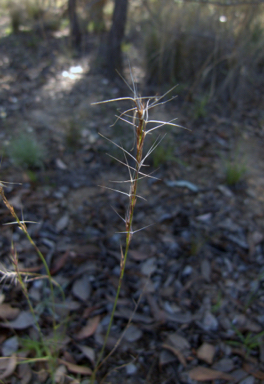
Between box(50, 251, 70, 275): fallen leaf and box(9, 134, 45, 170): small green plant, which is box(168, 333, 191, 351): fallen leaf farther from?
box(9, 134, 45, 170): small green plant

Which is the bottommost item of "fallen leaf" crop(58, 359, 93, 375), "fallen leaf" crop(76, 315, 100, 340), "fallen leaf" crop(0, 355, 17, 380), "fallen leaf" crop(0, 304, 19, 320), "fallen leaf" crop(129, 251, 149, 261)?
"fallen leaf" crop(76, 315, 100, 340)

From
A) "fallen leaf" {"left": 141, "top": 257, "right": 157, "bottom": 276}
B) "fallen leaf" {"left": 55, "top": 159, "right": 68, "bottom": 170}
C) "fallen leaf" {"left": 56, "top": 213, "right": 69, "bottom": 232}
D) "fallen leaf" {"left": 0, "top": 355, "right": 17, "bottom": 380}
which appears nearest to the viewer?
"fallen leaf" {"left": 0, "top": 355, "right": 17, "bottom": 380}

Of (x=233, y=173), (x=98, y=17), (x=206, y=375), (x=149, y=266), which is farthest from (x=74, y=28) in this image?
(x=206, y=375)

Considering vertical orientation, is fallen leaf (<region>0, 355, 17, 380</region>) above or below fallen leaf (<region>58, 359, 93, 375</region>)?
above

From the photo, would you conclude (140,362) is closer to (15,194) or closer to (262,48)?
(15,194)

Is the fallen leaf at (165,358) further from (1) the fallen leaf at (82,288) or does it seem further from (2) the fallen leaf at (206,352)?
(1) the fallen leaf at (82,288)

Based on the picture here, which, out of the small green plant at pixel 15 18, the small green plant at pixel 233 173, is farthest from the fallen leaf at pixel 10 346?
the small green plant at pixel 15 18

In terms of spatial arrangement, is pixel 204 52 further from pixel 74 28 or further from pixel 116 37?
pixel 74 28

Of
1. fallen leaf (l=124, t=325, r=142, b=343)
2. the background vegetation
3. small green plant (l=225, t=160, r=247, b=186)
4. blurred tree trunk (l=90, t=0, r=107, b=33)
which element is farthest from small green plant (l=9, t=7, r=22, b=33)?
fallen leaf (l=124, t=325, r=142, b=343)

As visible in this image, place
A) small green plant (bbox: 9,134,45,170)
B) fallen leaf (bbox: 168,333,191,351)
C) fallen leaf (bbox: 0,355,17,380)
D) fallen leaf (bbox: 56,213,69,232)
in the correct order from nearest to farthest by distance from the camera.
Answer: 1. fallen leaf (bbox: 0,355,17,380)
2. fallen leaf (bbox: 168,333,191,351)
3. fallen leaf (bbox: 56,213,69,232)
4. small green plant (bbox: 9,134,45,170)
